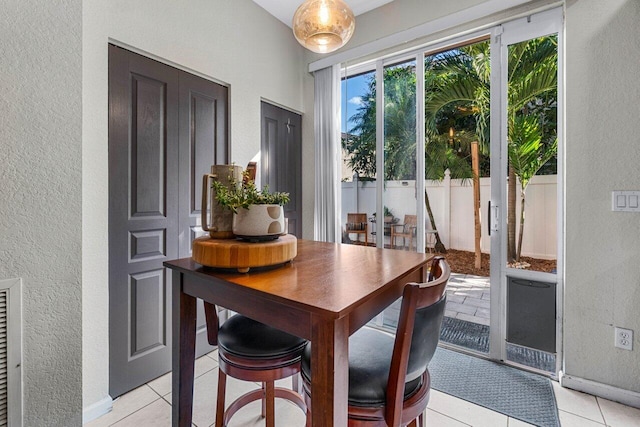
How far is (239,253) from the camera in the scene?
99 centimetres

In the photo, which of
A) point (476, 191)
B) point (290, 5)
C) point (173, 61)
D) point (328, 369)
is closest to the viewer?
point (328, 369)

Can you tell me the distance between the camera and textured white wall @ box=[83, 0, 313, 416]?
1.75 meters

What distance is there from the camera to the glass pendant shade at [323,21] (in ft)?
5.17

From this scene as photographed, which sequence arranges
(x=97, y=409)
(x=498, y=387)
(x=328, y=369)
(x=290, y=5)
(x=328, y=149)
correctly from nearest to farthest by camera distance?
1. (x=328, y=369)
2. (x=97, y=409)
3. (x=498, y=387)
4. (x=290, y=5)
5. (x=328, y=149)

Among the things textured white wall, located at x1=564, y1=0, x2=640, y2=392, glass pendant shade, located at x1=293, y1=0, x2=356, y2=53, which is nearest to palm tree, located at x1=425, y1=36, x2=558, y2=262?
textured white wall, located at x1=564, y1=0, x2=640, y2=392

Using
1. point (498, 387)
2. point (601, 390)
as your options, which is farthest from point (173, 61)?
point (601, 390)

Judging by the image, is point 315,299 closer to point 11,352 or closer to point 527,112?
point 11,352

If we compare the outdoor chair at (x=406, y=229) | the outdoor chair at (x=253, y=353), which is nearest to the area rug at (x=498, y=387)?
the outdoor chair at (x=406, y=229)

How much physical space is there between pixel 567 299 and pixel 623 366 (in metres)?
0.44

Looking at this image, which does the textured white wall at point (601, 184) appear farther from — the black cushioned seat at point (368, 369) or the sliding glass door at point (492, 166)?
the black cushioned seat at point (368, 369)

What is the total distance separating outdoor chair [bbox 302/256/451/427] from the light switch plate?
1566 millimetres

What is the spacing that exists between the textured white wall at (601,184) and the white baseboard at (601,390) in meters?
0.03

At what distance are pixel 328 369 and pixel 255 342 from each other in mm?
613

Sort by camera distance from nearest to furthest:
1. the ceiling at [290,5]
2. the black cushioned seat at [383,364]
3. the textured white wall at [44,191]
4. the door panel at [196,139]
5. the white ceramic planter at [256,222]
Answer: the black cushioned seat at [383,364] < the white ceramic planter at [256,222] < the textured white wall at [44,191] < the door panel at [196,139] < the ceiling at [290,5]
